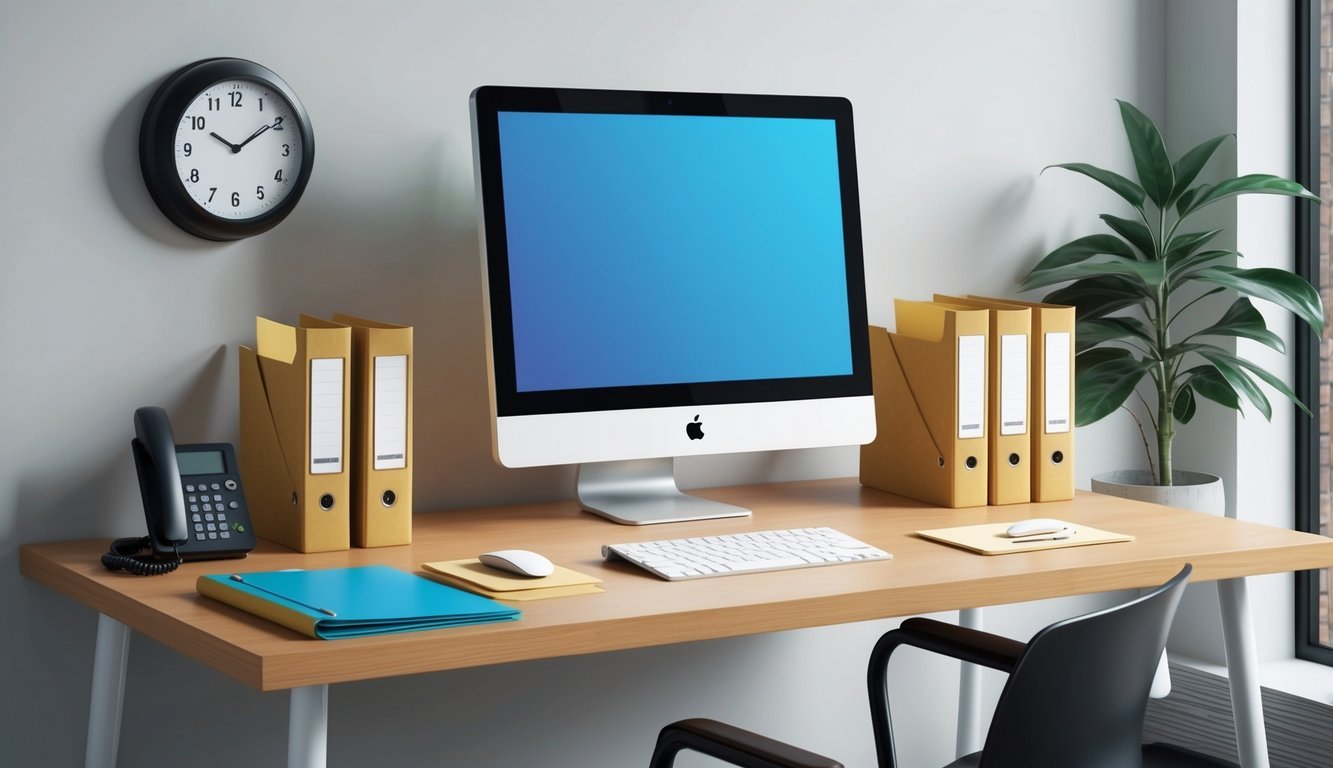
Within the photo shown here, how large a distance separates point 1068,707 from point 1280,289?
1.44 m

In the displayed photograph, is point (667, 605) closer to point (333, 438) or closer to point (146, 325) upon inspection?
point (333, 438)

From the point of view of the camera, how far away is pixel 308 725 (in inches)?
58.9

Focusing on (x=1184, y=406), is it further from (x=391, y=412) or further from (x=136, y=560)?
(x=136, y=560)

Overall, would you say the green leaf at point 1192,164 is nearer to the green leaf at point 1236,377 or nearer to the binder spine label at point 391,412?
the green leaf at point 1236,377

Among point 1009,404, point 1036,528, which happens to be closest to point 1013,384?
point 1009,404

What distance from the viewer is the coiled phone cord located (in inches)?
70.5

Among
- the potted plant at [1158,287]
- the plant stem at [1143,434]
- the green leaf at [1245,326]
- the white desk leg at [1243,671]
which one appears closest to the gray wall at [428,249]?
the plant stem at [1143,434]

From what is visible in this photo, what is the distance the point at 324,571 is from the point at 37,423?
0.60m

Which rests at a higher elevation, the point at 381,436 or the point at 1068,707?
the point at 381,436

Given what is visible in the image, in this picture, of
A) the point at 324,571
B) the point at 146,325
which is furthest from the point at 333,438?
the point at 146,325

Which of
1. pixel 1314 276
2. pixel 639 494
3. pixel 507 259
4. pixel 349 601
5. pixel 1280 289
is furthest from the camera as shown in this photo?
pixel 1314 276

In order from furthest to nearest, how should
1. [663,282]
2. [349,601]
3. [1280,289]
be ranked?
[1280,289] → [663,282] → [349,601]

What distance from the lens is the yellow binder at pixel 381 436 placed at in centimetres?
199

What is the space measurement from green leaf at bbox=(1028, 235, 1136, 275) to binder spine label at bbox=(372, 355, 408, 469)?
1.39 meters
